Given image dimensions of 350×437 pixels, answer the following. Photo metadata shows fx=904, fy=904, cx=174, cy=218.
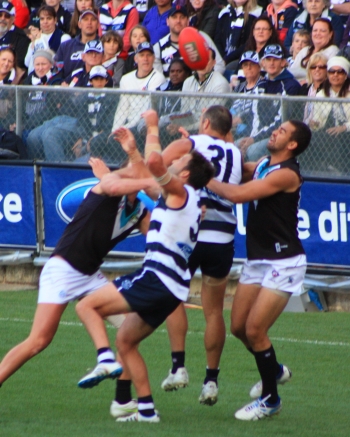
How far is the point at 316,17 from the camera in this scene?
1336 cm

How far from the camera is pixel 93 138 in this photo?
11297mm

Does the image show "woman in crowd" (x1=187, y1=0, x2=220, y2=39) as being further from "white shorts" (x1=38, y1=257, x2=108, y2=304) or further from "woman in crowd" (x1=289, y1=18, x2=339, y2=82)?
"white shorts" (x1=38, y1=257, x2=108, y2=304)

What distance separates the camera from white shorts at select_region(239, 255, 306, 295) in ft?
20.9

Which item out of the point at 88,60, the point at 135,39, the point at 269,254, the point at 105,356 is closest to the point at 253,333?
the point at 269,254

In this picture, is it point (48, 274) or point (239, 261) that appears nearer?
point (48, 274)

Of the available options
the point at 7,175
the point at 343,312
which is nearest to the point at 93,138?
the point at 7,175

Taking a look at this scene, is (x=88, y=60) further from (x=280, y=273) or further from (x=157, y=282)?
(x=157, y=282)

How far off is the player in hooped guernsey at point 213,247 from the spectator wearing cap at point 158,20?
8.06 meters

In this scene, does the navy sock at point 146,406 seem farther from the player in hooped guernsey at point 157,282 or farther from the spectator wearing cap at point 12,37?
the spectator wearing cap at point 12,37

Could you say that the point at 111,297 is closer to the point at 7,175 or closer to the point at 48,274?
the point at 48,274

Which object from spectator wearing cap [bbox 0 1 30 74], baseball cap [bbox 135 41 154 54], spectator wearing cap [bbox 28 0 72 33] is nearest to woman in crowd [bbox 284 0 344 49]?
baseball cap [bbox 135 41 154 54]

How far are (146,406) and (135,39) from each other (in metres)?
8.29

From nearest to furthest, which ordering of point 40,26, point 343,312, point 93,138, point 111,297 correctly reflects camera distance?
1. point 111,297
2. point 343,312
3. point 93,138
4. point 40,26

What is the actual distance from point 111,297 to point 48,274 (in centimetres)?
57
